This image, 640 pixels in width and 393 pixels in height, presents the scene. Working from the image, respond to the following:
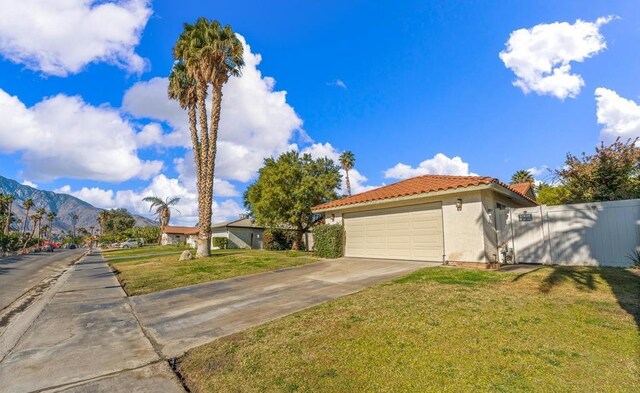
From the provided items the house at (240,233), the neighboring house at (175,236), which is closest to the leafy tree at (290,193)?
the house at (240,233)

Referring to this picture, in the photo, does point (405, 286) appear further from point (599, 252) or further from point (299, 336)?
point (599, 252)

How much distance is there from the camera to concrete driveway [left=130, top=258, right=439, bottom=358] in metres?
5.45

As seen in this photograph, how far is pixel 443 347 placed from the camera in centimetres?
393

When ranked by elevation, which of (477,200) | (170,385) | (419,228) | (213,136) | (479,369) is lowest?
(170,385)

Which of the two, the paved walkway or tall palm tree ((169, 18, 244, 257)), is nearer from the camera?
the paved walkway

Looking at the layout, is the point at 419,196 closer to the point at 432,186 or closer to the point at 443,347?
the point at 432,186

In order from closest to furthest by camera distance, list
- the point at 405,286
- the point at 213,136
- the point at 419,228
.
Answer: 1. the point at 405,286
2. the point at 419,228
3. the point at 213,136

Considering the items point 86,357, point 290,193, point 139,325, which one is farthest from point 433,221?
point 290,193

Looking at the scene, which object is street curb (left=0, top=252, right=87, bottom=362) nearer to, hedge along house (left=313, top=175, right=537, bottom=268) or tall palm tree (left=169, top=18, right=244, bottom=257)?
tall palm tree (left=169, top=18, right=244, bottom=257)

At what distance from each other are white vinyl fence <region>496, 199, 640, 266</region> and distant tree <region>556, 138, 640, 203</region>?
13.9 feet

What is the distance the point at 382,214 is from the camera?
14.2 m

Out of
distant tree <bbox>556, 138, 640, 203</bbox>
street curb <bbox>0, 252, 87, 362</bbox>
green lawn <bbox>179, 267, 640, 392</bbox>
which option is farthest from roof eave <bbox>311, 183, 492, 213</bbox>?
street curb <bbox>0, 252, 87, 362</bbox>

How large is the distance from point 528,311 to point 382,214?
29.9ft

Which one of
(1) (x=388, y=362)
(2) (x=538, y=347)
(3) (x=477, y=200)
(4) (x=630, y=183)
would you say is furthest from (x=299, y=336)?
(4) (x=630, y=183)
